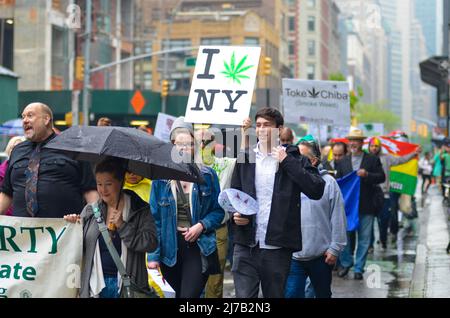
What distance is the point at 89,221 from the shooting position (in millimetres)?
6402

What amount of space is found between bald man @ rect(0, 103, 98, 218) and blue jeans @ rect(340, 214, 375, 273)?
664 centimetres

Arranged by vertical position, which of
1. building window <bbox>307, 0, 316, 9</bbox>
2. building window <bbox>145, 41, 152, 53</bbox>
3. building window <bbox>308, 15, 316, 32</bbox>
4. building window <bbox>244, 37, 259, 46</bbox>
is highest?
building window <bbox>307, 0, 316, 9</bbox>

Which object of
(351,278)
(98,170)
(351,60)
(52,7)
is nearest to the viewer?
(98,170)

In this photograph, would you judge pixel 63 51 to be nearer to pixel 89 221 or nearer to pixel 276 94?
pixel 276 94

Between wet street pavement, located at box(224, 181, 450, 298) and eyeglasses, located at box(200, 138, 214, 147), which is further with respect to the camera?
wet street pavement, located at box(224, 181, 450, 298)

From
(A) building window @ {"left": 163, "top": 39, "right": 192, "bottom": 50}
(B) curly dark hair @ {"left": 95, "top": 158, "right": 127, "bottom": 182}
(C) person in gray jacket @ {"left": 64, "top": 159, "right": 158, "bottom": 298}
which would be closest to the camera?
(C) person in gray jacket @ {"left": 64, "top": 159, "right": 158, "bottom": 298}

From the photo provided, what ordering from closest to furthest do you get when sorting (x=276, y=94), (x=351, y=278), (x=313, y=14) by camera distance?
(x=351, y=278) → (x=276, y=94) → (x=313, y=14)

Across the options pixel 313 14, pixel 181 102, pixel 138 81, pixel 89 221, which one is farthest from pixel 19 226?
pixel 313 14

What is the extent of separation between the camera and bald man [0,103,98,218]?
7594mm

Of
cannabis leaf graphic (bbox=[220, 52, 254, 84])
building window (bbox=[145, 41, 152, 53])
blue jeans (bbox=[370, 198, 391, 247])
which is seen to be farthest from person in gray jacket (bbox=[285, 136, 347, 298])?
building window (bbox=[145, 41, 152, 53])

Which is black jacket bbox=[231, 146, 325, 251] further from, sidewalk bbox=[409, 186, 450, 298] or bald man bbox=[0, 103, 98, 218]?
sidewalk bbox=[409, 186, 450, 298]

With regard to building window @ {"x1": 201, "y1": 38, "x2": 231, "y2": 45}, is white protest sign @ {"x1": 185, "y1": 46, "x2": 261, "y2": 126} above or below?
below

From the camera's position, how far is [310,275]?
876 centimetres
